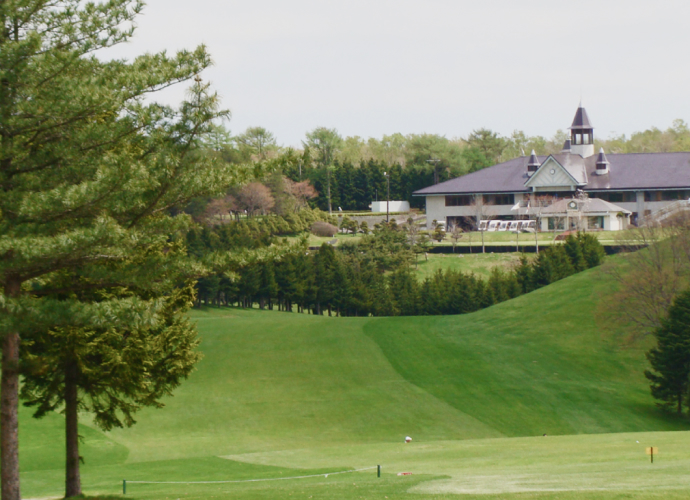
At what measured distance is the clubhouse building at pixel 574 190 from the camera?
69.9 m

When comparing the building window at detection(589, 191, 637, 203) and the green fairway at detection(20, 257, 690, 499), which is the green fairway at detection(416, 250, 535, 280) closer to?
the building window at detection(589, 191, 637, 203)

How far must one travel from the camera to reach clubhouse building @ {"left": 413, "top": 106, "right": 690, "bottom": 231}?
229ft

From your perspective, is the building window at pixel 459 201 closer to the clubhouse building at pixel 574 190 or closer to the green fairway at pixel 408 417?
the clubhouse building at pixel 574 190

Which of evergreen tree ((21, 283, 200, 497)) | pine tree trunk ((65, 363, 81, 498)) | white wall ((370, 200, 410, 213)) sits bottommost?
pine tree trunk ((65, 363, 81, 498))

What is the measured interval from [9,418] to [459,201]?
68.5 meters

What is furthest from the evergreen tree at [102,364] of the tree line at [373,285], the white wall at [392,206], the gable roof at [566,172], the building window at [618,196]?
the white wall at [392,206]

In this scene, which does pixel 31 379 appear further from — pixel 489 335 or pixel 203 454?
pixel 489 335

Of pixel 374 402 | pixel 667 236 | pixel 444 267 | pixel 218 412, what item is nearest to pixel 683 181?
pixel 444 267

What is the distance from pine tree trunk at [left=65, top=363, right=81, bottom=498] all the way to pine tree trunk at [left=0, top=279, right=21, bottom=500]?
8.71 feet

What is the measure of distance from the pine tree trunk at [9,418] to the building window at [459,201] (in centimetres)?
6772

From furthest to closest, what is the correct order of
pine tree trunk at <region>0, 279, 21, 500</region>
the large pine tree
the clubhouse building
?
the clubhouse building
pine tree trunk at <region>0, 279, 21, 500</region>
the large pine tree

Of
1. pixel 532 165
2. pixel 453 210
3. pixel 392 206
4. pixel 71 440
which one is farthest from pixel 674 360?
pixel 392 206

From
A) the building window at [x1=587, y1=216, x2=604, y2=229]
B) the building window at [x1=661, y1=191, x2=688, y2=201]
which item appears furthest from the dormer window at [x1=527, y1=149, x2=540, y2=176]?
the building window at [x1=661, y1=191, x2=688, y2=201]

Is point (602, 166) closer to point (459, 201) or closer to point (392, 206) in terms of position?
point (459, 201)
